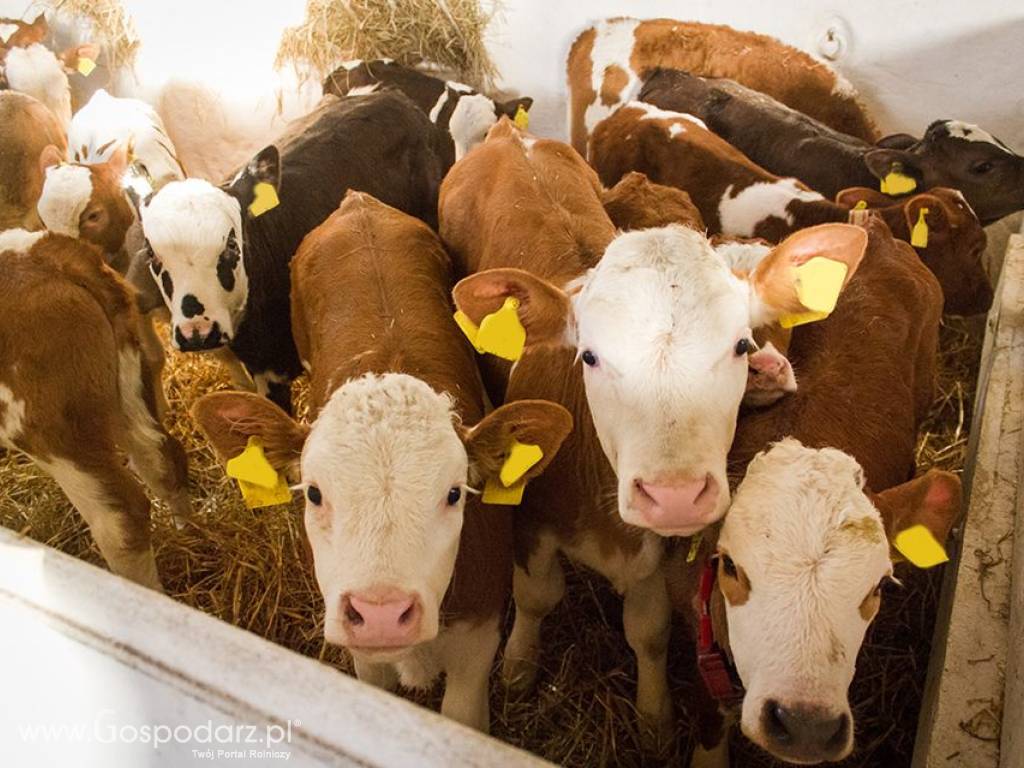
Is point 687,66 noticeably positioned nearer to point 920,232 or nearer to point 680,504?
point 920,232

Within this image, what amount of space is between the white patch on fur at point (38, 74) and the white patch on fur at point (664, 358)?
5070 millimetres

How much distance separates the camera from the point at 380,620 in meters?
1.62

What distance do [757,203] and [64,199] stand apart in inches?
130

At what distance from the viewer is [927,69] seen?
13.7 ft

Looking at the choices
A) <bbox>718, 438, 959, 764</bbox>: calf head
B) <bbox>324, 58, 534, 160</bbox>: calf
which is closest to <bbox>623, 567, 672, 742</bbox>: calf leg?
<bbox>718, 438, 959, 764</bbox>: calf head

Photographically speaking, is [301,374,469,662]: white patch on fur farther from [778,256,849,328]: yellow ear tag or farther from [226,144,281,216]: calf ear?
[226,144,281,216]: calf ear

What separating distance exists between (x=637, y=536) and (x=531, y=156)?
172 cm

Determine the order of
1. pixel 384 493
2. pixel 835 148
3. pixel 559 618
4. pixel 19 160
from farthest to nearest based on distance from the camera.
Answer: pixel 19 160 < pixel 835 148 < pixel 559 618 < pixel 384 493

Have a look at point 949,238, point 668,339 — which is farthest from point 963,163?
point 668,339

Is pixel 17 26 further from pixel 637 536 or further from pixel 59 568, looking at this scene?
pixel 637 536

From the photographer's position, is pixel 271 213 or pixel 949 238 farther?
pixel 271 213

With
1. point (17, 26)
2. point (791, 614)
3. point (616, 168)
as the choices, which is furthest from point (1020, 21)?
point (17, 26)

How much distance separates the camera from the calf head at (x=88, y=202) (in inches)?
149

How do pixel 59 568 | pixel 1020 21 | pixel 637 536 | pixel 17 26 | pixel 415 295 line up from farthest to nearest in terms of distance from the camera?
pixel 17 26
pixel 1020 21
pixel 415 295
pixel 637 536
pixel 59 568
